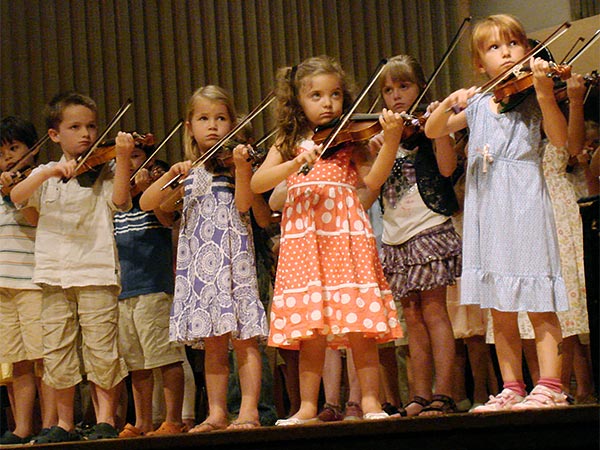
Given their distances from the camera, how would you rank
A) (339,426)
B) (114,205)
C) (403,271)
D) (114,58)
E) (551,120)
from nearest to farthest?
(339,426), (551,120), (403,271), (114,205), (114,58)

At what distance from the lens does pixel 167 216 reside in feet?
12.1

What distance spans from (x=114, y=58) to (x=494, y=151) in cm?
284

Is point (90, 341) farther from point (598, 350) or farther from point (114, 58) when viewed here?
point (114, 58)

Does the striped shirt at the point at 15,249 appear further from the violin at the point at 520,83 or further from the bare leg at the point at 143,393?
the violin at the point at 520,83

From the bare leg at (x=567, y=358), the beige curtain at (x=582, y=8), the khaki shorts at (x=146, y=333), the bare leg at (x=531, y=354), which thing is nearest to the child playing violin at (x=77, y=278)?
the khaki shorts at (x=146, y=333)

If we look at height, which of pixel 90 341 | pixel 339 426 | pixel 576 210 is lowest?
pixel 339 426

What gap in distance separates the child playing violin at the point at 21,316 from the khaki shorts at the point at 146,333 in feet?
0.98

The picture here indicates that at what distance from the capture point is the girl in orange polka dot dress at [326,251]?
2834 millimetres

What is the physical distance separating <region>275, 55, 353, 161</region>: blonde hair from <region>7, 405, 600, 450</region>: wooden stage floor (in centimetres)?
93

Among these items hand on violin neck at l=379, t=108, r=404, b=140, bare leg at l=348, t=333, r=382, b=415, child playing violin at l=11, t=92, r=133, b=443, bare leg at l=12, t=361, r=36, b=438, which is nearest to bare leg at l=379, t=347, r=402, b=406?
bare leg at l=348, t=333, r=382, b=415

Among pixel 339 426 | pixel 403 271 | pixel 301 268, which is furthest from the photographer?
pixel 403 271

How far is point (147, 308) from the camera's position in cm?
363

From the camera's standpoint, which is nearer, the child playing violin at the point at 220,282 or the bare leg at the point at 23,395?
the child playing violin at the point at 220,282

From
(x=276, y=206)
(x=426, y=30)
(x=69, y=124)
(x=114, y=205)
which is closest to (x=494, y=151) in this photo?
(x=276, y=206)
